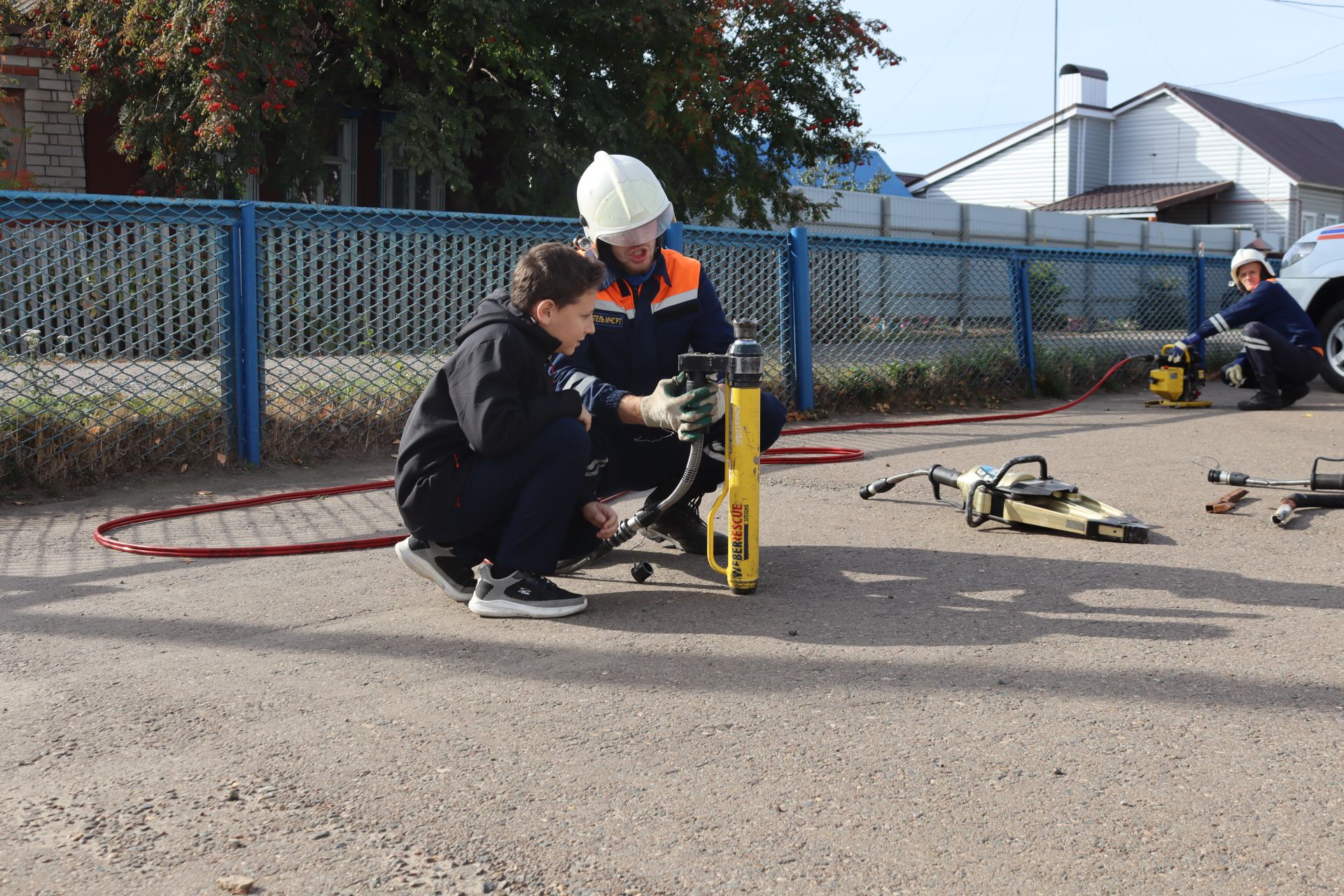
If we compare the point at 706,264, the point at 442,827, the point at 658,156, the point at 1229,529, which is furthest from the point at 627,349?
the point at 658,156

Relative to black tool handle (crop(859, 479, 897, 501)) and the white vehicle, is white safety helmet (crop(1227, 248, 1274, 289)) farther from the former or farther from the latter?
black tool handle (crop(859, 479, 897, 501))

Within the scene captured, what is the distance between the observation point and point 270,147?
15242mm

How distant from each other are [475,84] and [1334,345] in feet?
32.9

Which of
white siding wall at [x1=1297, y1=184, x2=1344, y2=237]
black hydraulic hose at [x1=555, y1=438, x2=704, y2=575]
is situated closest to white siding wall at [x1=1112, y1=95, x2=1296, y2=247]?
white siding wall at [x1=1297, y1=184, x2=1344, y2=237]

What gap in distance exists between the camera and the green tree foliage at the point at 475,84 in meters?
13.1

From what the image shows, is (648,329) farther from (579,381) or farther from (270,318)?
(270,318)

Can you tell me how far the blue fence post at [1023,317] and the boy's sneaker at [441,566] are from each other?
7767 mm

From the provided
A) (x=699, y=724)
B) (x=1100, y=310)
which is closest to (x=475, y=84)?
(x=1100, y=310)

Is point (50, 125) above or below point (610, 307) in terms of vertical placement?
above

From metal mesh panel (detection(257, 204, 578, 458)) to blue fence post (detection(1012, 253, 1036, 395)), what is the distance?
4799 millimetres

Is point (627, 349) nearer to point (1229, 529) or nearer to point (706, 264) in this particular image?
point (1229, 529)

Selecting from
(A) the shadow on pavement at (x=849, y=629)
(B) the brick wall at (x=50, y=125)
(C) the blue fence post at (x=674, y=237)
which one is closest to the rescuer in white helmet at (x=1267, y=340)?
(C) the blue fence post at (x=674, y=237)

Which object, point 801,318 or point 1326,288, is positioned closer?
point 801,318

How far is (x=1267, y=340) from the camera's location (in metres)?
9.98
